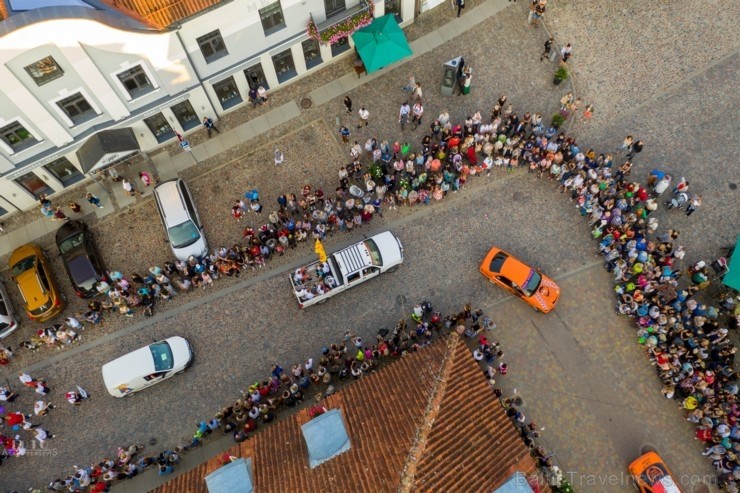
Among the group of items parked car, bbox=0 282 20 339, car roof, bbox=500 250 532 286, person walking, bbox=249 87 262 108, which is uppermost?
person walking, bbox=249 87 262 108

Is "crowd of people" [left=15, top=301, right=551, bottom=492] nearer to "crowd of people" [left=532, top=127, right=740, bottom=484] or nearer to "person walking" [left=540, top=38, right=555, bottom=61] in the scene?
"crowd of people" [left=532, top=127, right=740, bottom=484]

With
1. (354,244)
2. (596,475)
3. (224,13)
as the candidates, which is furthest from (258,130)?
(596,475)

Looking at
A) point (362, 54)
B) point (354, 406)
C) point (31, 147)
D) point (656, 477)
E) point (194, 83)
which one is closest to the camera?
point (354, 406)

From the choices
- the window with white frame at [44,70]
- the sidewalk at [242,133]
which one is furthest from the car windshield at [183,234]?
the window with white frame at [44,70]

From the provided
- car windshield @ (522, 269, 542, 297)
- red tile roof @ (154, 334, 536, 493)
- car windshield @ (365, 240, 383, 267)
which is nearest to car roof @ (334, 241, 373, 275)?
car windshield @ (365, 240, 383, 267)

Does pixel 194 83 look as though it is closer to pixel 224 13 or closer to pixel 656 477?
pixel 224 13

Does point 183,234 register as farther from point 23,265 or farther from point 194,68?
point 194,68
